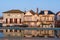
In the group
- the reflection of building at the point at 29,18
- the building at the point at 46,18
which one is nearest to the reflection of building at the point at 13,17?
the reflection of building at the point at 29,18

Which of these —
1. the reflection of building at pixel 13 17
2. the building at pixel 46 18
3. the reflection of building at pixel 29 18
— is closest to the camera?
the building at pixel 46 18

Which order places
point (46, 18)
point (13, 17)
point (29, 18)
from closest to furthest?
1. point (46, 18)
2. point (29, 18)
3. point (13, 17)

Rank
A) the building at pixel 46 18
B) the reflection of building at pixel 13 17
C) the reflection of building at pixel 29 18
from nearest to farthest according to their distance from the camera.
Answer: the building at pixel 46 18 → the reflection of building at pixel 29 18 → the reflection of building at pixel 13 17

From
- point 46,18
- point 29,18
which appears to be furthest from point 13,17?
point 46,18

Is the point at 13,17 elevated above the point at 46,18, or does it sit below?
above

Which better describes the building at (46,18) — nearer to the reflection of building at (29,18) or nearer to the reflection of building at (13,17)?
the reflection of building at (29,18)

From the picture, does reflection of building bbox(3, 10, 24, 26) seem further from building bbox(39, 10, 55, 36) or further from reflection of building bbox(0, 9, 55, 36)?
building bbox(39, 10, 55, 36)

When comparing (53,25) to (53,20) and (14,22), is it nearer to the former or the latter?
(53,20)

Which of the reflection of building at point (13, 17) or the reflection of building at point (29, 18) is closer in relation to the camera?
the reflection of building at point (29, 18)

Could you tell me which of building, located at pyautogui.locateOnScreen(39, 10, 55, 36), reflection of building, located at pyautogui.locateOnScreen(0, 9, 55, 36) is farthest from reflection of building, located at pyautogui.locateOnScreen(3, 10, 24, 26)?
building, located at pyautogui.locateOnScreen(39, 10, 55, 36)

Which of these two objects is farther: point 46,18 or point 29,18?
point 29,18

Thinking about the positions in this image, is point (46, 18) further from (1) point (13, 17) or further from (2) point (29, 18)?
(1) point (13, 17)

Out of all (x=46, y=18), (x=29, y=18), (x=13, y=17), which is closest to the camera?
(x=46, y=18)

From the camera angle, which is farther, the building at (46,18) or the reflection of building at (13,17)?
the reflection of building at (13,17)
